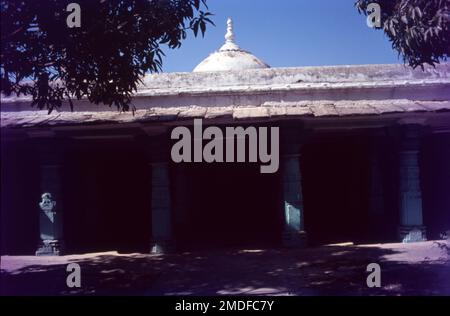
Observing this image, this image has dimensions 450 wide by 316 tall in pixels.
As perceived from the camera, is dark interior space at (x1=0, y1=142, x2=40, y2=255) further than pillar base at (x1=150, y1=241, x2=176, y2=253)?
Yes

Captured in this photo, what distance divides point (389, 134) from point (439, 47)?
4831mm

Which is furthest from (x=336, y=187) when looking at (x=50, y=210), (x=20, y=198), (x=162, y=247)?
(x=20, y=198)

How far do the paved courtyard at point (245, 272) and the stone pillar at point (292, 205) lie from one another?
0.35 metres

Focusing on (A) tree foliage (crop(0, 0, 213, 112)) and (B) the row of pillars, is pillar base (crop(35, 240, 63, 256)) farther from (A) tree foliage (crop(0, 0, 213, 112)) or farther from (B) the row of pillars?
(A) tree foliage (crop(0, 0, 213, 112))

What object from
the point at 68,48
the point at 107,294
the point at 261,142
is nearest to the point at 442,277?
the point at 261,142

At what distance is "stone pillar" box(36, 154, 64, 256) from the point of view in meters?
9.72

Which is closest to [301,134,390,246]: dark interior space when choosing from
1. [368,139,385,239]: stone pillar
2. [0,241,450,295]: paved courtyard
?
[368,139,385,239]: stone pillar

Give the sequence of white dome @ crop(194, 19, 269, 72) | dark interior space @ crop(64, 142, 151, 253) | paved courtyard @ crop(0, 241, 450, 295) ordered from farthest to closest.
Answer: white dome @ crop(194, 19, 269, 72)
dark interior space @ crop(64, 142, 151, 253)
paved courtyard @ crop(0, 241, 450, 295)

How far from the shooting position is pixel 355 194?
11.8m

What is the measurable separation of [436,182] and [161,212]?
23.9 feet

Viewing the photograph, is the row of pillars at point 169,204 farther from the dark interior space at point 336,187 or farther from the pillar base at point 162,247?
the dark interior space at point 336,187

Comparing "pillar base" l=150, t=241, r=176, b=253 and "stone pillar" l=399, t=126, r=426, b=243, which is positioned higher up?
"stone pillar" l=399, t=126, r=426, b=243

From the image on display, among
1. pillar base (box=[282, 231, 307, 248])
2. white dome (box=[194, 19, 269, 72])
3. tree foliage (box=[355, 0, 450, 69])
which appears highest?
white dome (box=[194, 19, 269, 72])

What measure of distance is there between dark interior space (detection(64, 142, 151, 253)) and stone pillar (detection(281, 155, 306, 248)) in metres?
3.82
